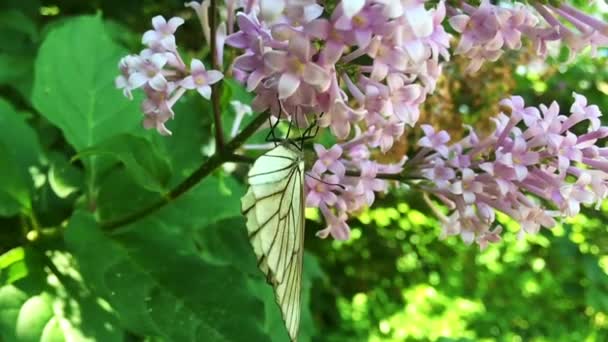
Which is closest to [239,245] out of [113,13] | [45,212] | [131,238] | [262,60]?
[131,238]

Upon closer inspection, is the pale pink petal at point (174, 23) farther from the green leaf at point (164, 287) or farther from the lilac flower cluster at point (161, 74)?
the green leaf at point (164, 287)

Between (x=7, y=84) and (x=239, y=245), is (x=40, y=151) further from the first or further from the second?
(x=239, y=245)

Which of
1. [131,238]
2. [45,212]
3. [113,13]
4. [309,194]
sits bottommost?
[113,13]

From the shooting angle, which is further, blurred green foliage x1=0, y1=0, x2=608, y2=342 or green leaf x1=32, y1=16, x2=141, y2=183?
Result: green leaf x1=32, y1=16, x2=141, y2=183

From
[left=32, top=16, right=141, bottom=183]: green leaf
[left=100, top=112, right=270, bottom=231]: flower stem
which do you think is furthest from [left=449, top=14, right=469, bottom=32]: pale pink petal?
[left=32, top=16, right=141, bottom=183]: green leaf

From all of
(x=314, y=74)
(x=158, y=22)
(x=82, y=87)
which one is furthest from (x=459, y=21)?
(x=82, y=87)

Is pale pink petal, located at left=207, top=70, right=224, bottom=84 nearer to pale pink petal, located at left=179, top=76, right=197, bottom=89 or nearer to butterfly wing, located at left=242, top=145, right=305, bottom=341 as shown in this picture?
pale pink petal, located at left=179, top=76, right=197, bottom=89

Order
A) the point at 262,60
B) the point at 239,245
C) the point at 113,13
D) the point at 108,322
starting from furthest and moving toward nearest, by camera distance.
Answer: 1. the point at 113,13
2. the point at 239,245
3. the point at 108,322
4. the point at 262,60
